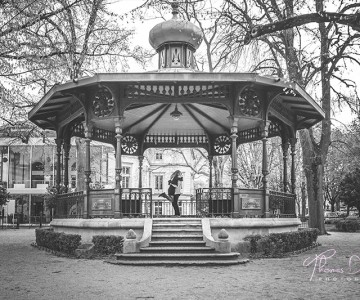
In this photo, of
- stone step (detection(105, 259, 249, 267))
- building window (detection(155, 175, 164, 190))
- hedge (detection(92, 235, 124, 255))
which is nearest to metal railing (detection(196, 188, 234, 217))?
stone step (detection(105, 259, 249, 267))

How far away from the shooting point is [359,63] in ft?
73.1

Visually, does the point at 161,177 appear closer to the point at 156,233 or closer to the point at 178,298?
the point at 156,233

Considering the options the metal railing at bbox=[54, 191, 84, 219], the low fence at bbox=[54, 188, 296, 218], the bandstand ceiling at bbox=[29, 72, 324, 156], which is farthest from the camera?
the metal railing at bbox=[54, 191, 84, 219]

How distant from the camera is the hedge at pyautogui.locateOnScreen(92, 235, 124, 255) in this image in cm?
1394

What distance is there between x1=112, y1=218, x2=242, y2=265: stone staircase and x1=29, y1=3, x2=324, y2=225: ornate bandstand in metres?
1.00

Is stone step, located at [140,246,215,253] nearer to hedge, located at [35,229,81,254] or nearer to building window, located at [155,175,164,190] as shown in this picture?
hedge, located at [35,229,81,254]

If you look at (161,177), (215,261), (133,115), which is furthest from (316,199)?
(161,177)

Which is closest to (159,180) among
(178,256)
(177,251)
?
(177,251)

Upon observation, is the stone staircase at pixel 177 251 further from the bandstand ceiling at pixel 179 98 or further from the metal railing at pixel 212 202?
the bandstand ceiling at pixel 179 98

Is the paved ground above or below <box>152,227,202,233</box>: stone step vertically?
below

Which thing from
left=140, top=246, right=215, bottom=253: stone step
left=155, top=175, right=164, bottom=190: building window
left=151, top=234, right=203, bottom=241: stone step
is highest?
left=155, top=175, right=164, bottom=190: building window

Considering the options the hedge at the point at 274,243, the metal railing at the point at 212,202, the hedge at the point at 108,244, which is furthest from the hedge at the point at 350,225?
the hedge at the point at 108,244

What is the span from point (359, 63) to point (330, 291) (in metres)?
16.1

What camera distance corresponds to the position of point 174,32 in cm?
1947
